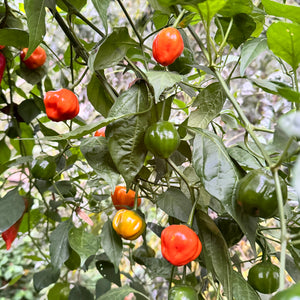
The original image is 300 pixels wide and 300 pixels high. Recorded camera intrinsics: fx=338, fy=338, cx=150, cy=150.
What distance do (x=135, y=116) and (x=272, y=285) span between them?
10.4 inches

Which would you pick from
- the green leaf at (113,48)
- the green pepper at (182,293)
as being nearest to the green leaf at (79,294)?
the green pepper at (182,293)

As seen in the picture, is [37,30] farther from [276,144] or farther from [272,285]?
[272,285]

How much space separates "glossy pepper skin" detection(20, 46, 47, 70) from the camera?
669 mm

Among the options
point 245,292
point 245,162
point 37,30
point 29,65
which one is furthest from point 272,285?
point 29,65

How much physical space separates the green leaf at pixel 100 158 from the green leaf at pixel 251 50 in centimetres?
20

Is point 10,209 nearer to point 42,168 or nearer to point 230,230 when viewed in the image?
point 42,168

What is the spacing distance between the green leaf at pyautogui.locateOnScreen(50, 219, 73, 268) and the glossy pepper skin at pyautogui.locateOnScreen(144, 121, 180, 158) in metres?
0.26

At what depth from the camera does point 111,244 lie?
46 centimetres

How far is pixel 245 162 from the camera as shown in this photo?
44 centimetres

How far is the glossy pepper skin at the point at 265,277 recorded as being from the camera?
1.34ft

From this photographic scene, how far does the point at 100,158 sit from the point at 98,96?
7.0 inches

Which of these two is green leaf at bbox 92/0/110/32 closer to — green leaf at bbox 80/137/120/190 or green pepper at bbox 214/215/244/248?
green leaf at bbox 80/137/120/190

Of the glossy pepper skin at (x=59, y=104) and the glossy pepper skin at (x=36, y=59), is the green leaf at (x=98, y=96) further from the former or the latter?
the glossy pepper skin at (x=36, y=59)

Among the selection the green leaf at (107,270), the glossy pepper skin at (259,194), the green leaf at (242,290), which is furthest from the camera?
the green leaf at (107,270)
